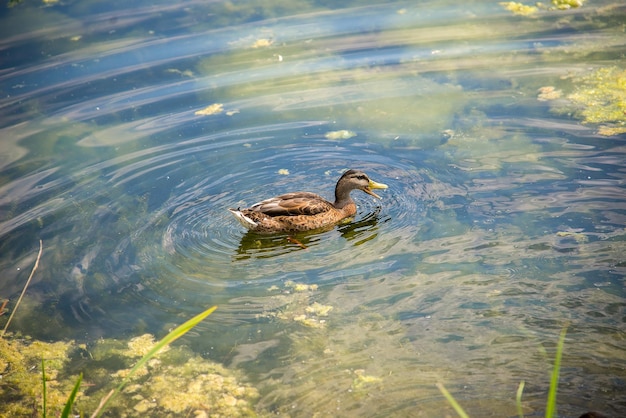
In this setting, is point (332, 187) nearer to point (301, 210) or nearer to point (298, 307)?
point (301, 210)

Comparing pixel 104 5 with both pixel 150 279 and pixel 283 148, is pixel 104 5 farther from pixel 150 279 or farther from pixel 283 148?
pixel 150 279

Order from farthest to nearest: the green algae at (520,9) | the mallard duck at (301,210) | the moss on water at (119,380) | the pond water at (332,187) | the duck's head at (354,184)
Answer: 1. the green algae at (520,9)
2. the duck's head at (354,184)
3. the mallard duck at (301,210)
4. the pond water at (332,187)
5. the moss on water at (119,380)

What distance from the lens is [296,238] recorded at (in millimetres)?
6758

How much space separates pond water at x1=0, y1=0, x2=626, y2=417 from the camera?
16.5 ft

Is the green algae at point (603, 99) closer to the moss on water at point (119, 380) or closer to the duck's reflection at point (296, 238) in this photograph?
the duck's reflection at point (296, 238)

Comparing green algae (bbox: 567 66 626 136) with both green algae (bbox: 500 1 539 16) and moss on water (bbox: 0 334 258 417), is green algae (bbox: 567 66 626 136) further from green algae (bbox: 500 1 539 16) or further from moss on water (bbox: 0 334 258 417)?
moss on water (bbox: 0 334 258 417)

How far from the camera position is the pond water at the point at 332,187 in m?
5.04

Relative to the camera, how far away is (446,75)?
898cm

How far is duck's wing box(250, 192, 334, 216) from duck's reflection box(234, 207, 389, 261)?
8.8 inches

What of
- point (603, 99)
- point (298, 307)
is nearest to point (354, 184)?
point (298, 307)

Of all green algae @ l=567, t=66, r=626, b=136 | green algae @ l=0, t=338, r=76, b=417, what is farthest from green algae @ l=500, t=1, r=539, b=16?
green algae @ l=0, t=338, r=76, b=417

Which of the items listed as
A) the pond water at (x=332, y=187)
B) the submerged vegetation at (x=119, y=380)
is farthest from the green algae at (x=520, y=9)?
the submerged vegetation at (x=119, y=380)

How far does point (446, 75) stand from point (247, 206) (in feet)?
11.3

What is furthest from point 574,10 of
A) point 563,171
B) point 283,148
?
point 283,148
